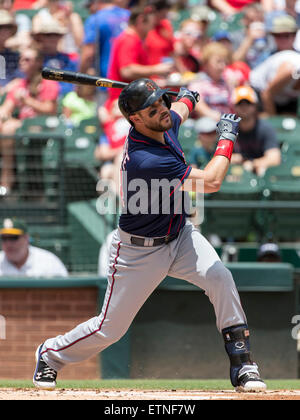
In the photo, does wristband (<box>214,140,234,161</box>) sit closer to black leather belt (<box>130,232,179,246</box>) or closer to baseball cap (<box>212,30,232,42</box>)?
black leather belt (<box>130,232,179,246</box>)

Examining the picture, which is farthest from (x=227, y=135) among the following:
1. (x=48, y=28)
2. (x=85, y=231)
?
(x=48, y=28)

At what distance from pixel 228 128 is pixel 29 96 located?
386 centimetres

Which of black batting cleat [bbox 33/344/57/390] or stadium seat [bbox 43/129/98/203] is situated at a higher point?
stadium seat [bbox 43/129/98/203]

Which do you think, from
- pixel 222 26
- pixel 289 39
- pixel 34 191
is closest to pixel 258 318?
pixel 34 191

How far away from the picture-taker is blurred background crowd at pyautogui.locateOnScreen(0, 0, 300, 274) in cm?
742

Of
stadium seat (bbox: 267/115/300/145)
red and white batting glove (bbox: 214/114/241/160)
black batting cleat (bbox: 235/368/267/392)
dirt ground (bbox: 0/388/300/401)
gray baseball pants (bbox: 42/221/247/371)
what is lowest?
dirt ground (bbox: 0/388/300/401)

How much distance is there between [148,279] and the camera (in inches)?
170

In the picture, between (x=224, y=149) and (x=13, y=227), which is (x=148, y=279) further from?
(x=13, y=227)

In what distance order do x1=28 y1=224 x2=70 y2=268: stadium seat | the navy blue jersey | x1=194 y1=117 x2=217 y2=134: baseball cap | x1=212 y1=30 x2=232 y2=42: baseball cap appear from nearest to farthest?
1. the navy blue jersey
2. x1=28 y1=224 x2=70 y2=268: stadium seat
3. x1=194 y1=117 x2=217 y2=134: baseball cap
4. x1=212 y1=30 x2=232 y2=42: baseball cap

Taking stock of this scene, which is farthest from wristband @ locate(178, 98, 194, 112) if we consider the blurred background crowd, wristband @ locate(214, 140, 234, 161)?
the blurred background crowd

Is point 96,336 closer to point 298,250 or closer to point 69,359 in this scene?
point 69,359

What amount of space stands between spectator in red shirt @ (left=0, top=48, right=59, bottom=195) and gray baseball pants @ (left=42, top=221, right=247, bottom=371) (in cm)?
349

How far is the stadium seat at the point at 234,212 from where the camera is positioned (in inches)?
277

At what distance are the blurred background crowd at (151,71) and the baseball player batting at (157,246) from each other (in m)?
2.67
